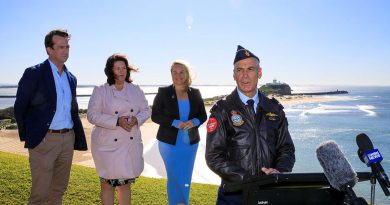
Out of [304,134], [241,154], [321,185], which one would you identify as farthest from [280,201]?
[304,134]

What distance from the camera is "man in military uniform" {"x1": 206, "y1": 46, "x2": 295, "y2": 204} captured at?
2.78 metres

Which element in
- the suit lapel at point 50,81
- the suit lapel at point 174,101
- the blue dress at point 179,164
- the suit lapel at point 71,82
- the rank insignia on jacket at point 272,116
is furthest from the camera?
the suit lapel at point 174,101

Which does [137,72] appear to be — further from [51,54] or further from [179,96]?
[51,54]

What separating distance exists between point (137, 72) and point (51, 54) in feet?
3.89

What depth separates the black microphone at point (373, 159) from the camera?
182 cm

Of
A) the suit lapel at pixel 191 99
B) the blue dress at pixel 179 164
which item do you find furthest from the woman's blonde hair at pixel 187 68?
the blue dress at pixel 179 164

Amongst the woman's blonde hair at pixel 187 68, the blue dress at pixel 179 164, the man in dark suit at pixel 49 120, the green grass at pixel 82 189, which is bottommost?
the green grass at pixel 82 189

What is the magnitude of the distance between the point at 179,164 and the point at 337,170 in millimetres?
3787

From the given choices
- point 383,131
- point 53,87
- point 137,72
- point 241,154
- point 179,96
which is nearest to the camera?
point 241,154

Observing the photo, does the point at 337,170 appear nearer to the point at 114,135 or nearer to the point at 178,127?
the point at 114,135

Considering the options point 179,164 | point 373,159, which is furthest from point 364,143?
point 179,164

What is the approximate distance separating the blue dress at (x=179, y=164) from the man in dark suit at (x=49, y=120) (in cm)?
128

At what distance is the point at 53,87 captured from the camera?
446 centimetres

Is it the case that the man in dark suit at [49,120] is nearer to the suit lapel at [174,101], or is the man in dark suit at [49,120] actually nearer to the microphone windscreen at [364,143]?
the suit lapel at [174,101]
